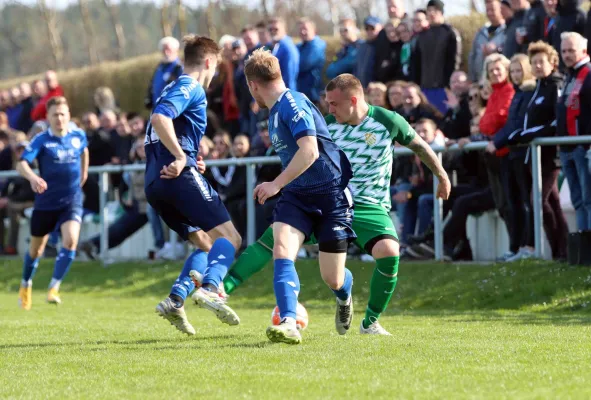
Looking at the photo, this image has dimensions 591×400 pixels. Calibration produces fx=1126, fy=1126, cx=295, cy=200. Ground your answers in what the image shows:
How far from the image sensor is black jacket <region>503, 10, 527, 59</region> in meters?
14.7

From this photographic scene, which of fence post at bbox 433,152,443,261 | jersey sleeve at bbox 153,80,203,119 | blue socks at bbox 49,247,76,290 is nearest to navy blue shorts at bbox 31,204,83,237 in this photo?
blue socks at bbox 49,247,76,290

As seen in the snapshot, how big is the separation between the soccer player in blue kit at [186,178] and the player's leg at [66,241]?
15.8 feet

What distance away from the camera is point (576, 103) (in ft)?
40.2

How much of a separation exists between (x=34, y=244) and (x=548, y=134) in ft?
21.1

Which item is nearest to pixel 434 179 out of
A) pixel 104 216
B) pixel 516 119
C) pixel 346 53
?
pixel 516 119

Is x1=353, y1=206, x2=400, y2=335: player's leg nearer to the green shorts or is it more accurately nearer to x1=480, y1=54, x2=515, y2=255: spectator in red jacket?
the green shorts

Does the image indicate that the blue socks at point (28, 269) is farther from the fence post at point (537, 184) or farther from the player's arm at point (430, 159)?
the player's arm at point (430, 159)

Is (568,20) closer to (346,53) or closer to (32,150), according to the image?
(346,53)

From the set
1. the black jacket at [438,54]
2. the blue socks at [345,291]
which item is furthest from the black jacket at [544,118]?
the blue socks at [345,291]

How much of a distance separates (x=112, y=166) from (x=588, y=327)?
10.0 meters

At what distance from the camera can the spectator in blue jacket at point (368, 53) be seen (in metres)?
16.5

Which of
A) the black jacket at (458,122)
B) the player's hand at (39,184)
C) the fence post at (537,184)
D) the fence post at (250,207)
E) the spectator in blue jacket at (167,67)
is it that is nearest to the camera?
the fence post at (537,184)

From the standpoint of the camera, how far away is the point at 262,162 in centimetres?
1547

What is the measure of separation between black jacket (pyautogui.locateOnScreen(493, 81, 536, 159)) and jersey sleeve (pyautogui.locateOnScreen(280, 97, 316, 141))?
17.7ft
